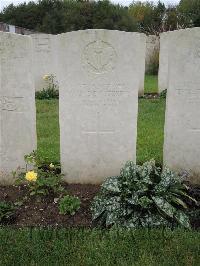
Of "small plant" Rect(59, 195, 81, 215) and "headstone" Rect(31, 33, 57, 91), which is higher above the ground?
"headstone" Rect(31, 33, 57, 91)

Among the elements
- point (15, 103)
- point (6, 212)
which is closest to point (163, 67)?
point (15, 103)

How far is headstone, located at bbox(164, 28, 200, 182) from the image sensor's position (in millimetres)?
4910

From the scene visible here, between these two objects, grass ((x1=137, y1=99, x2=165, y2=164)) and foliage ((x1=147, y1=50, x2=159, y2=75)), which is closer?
grass ((x1=137, y1=99, x2=165, y2=164))

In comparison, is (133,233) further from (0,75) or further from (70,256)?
(0,75)

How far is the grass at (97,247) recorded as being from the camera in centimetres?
360

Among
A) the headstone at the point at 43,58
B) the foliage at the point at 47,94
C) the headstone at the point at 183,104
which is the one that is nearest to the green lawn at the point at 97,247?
the headstone at the point at 183,104

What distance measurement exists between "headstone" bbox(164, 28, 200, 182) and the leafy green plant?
69cm

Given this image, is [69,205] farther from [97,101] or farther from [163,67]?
[163,67]

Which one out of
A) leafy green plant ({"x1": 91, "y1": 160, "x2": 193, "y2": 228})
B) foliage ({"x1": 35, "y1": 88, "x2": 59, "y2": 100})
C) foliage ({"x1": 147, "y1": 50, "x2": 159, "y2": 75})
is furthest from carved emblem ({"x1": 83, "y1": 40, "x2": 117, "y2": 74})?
foliage ({"x1": 147, "y1": 50, "x2": 159, "y2": 75})

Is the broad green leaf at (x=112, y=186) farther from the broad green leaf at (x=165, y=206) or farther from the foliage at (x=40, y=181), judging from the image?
the foliage at (x=40, y=181)

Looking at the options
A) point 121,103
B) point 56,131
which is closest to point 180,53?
point 121,103

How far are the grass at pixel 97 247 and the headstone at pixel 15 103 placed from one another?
1258 millimetres

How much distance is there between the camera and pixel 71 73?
495 cm

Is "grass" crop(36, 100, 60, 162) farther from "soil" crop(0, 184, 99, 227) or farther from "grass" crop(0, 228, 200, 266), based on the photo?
"grass" crop(0, 228, 200, 266)
